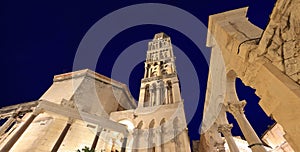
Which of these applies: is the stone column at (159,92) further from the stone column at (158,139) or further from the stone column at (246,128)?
the stone column at (246,128)

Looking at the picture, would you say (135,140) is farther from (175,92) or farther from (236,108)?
(236,108)

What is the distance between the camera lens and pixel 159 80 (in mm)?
21031

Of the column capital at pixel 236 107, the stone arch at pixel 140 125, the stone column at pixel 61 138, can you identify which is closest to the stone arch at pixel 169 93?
the stone arch at pixel 140 125

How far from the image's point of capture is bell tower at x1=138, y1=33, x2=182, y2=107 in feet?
59.4

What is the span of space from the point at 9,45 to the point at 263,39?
201ft

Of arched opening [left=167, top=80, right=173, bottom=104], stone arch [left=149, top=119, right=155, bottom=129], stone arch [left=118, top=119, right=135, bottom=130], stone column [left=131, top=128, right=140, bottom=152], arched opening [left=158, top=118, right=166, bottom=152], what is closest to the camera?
arched opening [left=158, top=118, right=166, bottom=152]

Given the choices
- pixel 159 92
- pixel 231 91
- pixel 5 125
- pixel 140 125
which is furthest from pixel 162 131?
pixel 5 125

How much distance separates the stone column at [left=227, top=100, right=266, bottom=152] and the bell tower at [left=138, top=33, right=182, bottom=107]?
10035 millimetres

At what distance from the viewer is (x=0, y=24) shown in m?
40.3

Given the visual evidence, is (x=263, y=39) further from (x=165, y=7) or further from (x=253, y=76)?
(x=165, y=7)

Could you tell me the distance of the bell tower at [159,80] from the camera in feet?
59.4

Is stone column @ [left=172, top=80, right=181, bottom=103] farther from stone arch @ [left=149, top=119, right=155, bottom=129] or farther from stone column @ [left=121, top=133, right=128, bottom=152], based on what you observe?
stone column @ [left=121, top=133, right=128, bottom=152]

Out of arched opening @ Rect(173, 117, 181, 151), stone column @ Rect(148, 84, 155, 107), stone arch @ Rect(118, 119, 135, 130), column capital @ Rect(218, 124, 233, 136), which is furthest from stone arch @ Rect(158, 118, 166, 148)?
column capital @ Rect(218, 124, 233, 136)

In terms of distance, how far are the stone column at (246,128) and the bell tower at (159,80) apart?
395 inches
